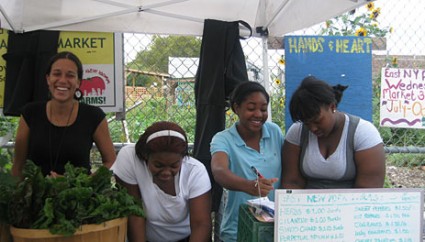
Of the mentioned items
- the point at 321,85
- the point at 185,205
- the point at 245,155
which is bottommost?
the point at 185,205

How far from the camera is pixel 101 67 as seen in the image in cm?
328

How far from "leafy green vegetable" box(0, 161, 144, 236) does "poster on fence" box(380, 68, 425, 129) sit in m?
2.54

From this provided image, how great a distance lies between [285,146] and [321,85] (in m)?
0.39

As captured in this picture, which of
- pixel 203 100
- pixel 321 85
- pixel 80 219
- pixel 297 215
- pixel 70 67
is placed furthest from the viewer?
pixel 203 100

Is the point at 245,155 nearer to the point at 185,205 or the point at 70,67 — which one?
the point at 185,205

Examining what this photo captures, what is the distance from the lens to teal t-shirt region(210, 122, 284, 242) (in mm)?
2236

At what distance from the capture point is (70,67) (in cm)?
246

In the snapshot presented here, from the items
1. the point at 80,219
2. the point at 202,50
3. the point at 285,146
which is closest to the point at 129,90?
the point at 202,50

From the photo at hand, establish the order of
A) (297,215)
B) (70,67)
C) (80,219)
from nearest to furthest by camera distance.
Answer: (80,219) < (297,215) < (70,67)

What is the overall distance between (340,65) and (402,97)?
604 mm

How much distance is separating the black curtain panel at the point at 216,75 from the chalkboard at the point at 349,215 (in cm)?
162

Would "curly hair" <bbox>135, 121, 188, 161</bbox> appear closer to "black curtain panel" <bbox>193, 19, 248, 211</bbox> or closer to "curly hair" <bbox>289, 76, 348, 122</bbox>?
"curly hair" <bbox>289, 76, 348, 122</bbox>

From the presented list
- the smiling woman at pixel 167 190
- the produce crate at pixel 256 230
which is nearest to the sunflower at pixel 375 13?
the smiling woman at pixel 167 190

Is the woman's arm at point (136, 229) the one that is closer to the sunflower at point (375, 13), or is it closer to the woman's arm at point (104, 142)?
the woman's arm at point (104, 142)
